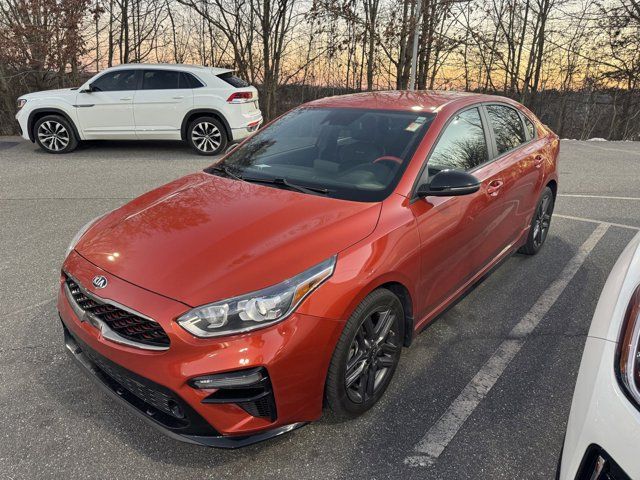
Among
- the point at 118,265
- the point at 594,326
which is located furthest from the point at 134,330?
the point at 594,326

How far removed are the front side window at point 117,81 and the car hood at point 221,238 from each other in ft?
23.4

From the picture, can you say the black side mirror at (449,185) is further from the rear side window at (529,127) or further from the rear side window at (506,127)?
the rear side window at (529,127)

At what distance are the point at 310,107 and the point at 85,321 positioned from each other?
92.3 inches

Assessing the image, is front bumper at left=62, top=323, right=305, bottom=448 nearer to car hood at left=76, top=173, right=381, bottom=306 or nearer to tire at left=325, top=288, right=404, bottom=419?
tire at left=325, top=288, right=404, bottom=419

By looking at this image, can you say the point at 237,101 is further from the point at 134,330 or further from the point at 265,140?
the point at 134,330

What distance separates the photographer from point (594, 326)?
174cm

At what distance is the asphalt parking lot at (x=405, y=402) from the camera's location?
2193 millimetres

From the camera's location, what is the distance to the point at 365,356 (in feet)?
7.91

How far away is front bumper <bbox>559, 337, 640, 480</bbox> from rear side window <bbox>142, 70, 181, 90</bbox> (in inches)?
356

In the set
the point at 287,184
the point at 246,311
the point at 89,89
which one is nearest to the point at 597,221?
the point at 287,184

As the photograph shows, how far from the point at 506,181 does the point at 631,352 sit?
224 centimetres

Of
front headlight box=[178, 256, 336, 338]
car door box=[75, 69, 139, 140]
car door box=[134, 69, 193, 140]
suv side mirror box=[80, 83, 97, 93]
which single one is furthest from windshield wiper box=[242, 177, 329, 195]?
suv side mirror box=[80, 83, 97, 93]

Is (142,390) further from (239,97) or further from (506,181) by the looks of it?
(239,97)

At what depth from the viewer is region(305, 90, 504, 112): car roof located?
3.30m
